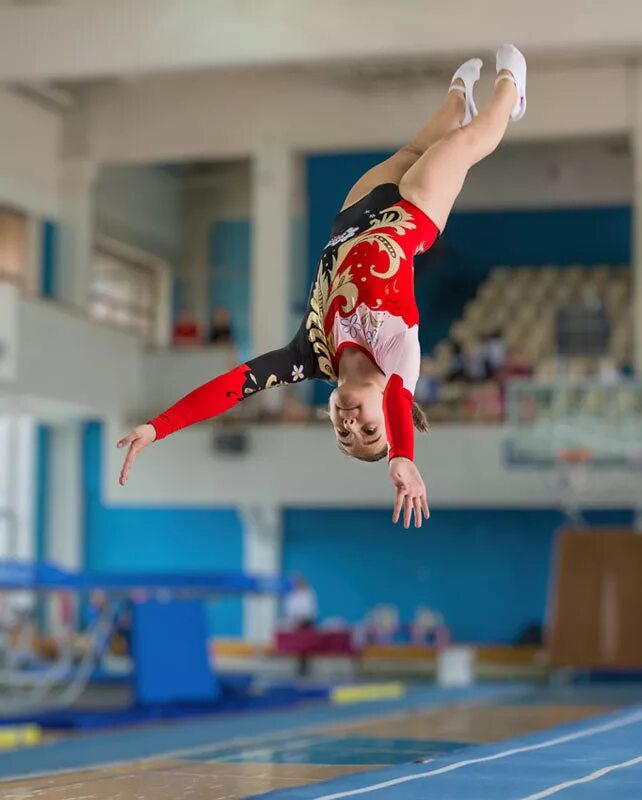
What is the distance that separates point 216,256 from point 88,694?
9536 millimetres

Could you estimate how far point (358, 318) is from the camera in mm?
5160

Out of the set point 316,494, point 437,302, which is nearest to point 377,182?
point 316,494

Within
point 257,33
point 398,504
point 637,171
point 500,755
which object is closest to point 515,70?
point 398,504

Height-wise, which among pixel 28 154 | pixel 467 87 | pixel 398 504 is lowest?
pixel 398 504

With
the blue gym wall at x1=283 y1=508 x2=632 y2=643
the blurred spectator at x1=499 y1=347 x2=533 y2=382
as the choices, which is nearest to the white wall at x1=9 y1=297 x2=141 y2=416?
the blue gym wall at x1=283 y1=508 x2=632 y2=643

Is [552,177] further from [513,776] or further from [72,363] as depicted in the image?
[513,776]

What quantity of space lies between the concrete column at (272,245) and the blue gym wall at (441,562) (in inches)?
105

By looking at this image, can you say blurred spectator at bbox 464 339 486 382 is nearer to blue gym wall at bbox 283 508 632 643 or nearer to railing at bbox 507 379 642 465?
blue gym wall at bbox 283 508 632 643

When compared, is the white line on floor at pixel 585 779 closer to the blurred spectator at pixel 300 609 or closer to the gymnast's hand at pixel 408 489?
the gymnast's hand at pixel 408 489

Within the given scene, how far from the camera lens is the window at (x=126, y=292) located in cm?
2059

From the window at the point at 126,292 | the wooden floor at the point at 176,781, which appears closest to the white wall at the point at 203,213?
the window at the point at 126,292

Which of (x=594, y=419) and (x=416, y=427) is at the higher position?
(x=594, y=419)

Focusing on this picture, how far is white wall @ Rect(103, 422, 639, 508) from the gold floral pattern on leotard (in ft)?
34.4

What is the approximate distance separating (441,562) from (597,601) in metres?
3.67
